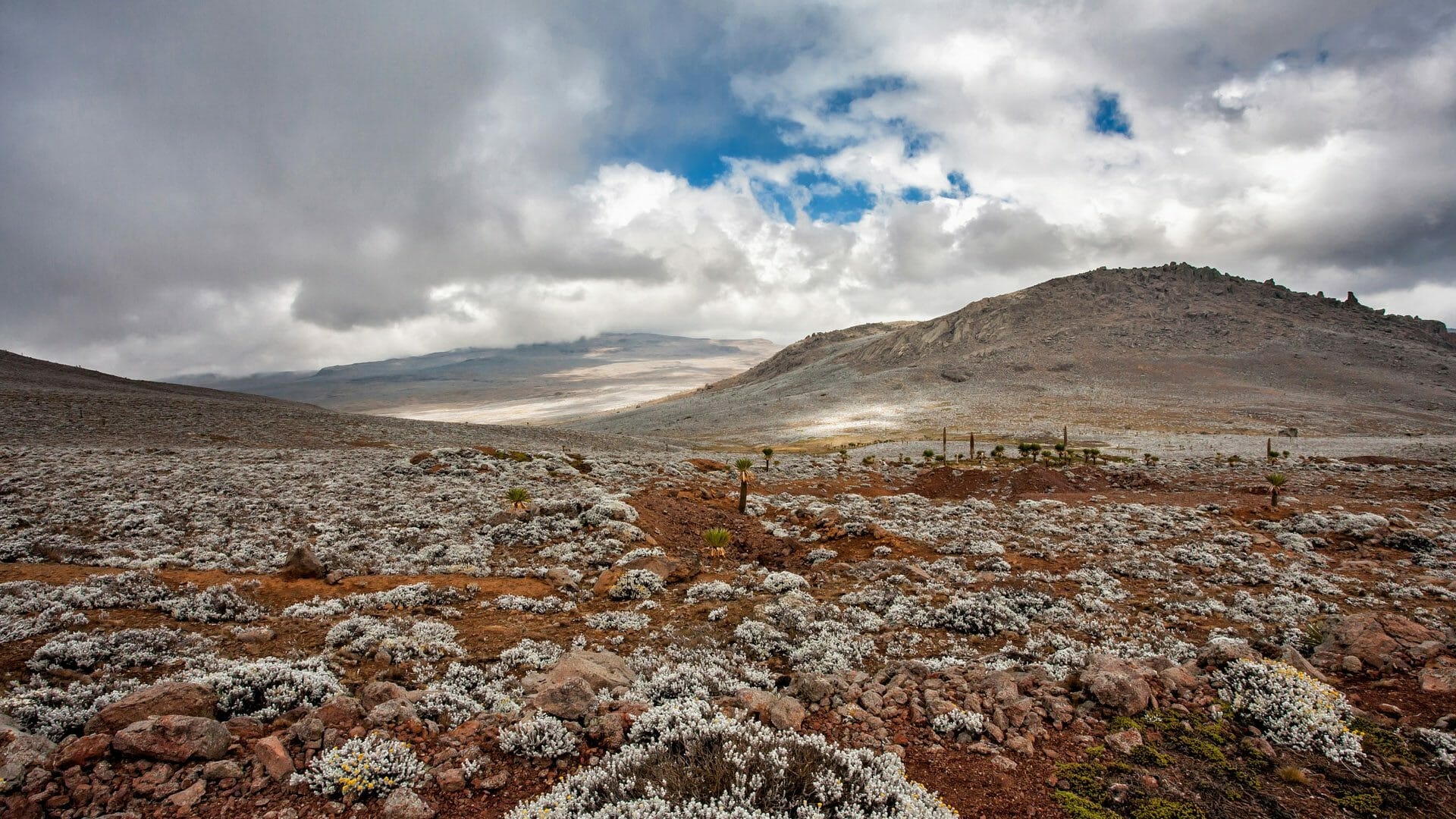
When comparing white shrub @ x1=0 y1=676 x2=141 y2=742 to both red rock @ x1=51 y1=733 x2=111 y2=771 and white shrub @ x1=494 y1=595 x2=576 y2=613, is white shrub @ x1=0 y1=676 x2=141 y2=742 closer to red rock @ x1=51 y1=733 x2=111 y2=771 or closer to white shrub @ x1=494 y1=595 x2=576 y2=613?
red rock @ x1=51 y1=733 x2=111 y2=771

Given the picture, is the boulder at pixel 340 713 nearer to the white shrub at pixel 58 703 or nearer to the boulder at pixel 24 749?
the boulder at pixel 24 749

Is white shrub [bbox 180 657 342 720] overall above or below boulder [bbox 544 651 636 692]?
above

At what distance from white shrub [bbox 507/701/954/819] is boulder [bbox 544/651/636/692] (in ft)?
4.59

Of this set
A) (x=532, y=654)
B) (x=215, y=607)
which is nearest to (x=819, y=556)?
(x=532, y=654)

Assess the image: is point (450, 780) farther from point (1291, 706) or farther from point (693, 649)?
point (1291, 706)

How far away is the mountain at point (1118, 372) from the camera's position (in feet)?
280

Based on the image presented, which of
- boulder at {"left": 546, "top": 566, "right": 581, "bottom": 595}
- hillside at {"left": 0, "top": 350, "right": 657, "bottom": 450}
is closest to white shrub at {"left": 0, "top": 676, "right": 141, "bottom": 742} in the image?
boulder at {"left": 546, "top": 566, "right": 581, "bottom": 595}

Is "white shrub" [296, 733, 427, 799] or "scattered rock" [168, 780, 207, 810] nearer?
"scattered rock" [168, 780, 207, 810]

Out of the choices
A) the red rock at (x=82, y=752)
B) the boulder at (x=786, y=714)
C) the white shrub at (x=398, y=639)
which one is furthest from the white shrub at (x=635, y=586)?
the red rock at (x=82, y=752)

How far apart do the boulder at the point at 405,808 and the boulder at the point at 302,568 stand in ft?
28.6

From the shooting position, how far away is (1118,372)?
4419 inches

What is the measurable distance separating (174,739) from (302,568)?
7504 mm

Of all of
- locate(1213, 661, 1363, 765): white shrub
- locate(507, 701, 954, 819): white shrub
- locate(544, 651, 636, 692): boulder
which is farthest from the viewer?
locate(544, 651, 636, 692): boulder

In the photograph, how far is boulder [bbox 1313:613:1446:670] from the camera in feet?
23.1
